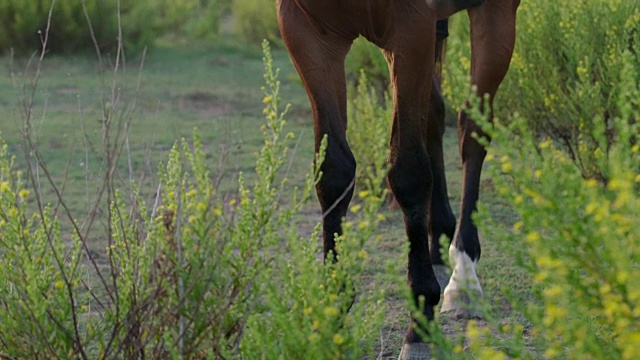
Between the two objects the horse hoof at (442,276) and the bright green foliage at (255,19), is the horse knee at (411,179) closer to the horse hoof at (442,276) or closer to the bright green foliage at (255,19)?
the horse hoof at (442,276)

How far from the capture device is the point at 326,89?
4008 millimetres

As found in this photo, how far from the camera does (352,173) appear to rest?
403cm

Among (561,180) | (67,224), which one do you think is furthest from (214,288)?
(67,224)

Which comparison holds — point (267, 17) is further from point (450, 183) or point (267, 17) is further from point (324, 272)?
point (324, 272)

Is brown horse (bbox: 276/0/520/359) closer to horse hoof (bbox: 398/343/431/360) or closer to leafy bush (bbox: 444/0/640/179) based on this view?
horse hoof (bbox: 398/343/431/360)

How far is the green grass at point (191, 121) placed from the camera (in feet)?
18.6

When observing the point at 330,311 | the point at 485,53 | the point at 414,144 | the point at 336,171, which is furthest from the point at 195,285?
the point at 485,53

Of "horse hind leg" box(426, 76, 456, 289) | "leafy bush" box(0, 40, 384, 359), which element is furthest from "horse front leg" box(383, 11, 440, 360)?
"horse hind leg" box(426, 76, 456, 289)

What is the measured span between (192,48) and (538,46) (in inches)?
344

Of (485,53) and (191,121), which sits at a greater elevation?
(485,53)

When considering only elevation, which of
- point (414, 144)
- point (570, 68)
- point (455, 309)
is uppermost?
point (570, 68)

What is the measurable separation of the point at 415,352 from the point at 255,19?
1215 centimetres

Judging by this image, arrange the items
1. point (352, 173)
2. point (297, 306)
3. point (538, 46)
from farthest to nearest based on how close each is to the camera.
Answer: point (538, 46)
point (352, 173)
point (297, 306)

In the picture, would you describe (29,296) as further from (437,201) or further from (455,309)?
(437,201)
